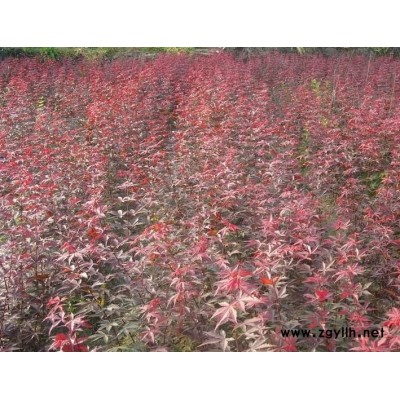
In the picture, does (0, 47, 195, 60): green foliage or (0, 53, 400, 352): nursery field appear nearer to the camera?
(0, 53, 400, 352): nursery field

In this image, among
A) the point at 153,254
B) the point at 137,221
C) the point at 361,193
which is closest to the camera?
the point at 153,254

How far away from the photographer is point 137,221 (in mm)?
2088

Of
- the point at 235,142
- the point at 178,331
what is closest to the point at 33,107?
the point at 235,142

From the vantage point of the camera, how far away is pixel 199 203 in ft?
7.07

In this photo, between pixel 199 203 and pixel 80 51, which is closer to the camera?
pixel 199 203

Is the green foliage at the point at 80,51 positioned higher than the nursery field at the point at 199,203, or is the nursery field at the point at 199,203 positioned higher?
the green foliage at the point at 80,51

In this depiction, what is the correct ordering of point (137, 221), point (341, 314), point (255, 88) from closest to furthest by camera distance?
point (341, 314), point (137, 221), point (255, 88)

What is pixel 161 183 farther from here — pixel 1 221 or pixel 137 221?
pixel 1 221

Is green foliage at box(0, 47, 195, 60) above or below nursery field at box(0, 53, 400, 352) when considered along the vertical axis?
above

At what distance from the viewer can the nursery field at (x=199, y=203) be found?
1.73 m

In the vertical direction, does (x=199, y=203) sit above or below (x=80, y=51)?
below

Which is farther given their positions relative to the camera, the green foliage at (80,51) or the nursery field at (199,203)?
the green foliage at (80,51)

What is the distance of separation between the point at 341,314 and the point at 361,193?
0.70 m

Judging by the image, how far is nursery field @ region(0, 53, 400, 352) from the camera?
1734mm
